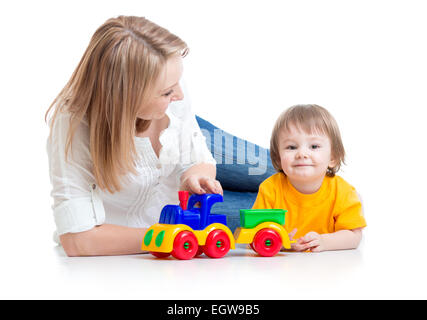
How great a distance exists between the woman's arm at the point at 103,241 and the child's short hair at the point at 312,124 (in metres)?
0.76

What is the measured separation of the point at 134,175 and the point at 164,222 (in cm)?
32

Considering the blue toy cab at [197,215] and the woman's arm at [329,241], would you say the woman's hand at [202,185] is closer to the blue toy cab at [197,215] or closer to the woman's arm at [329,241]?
the blue toy cab at [197,215]

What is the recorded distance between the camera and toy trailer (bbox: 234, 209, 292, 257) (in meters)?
2.35

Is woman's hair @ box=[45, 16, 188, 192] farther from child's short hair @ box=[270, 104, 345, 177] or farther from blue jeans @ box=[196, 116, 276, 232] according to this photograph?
blue jeans @ box=[196, 116, 276, 232]

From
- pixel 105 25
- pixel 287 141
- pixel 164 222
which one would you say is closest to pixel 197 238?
pixel 164 222

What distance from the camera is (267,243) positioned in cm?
238

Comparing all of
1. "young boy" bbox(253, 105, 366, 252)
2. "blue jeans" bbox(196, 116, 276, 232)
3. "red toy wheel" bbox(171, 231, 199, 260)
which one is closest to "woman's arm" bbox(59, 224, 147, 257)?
"red toy wheel" bbox(171, 231, 199, 260)

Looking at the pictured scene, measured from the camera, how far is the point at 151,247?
89.0 inches

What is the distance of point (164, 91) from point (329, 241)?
97cm

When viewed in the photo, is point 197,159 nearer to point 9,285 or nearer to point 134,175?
point 134,175

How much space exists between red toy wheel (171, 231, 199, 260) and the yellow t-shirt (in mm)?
515

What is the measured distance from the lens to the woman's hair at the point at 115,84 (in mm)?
2258

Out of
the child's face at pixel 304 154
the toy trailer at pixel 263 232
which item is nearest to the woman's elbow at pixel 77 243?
the toy trailer at pixel 263 232

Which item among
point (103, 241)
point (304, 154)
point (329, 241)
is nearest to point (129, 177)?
point (103, 241)
